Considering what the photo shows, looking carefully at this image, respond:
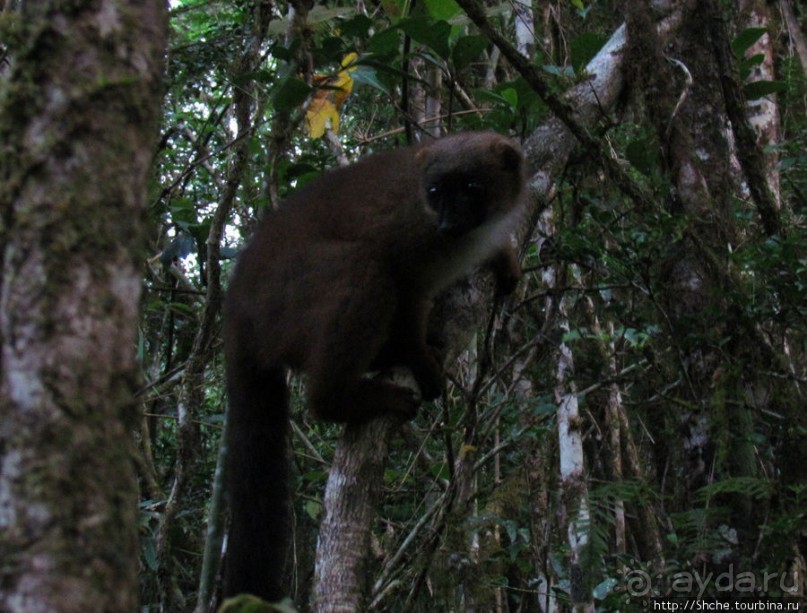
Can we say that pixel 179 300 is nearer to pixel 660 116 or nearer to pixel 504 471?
pixel 504 471

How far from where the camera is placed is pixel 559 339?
5.36m

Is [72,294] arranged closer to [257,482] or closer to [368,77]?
[257,482]

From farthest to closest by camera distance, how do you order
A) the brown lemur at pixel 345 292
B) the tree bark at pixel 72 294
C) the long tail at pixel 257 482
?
the brown lemur at pixel 345 292
the long tail at pixel 257 482
the tree bark at pixel 72 294

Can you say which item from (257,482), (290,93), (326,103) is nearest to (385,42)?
(290,93)

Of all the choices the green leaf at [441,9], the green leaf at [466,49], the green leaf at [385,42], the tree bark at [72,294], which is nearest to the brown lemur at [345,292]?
the green leaf at [466,49]

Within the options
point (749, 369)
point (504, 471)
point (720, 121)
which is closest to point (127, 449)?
point (749, 369)

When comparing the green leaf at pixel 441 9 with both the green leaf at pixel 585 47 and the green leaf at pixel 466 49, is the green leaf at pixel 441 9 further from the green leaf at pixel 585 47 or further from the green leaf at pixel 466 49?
the green leaf at pixel 585 47

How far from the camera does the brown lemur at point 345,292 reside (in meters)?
4.05

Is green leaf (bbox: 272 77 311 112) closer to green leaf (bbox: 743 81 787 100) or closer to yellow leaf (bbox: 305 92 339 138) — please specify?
yellow leaf (bbox: 305 92 339 138)

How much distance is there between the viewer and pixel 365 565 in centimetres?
328

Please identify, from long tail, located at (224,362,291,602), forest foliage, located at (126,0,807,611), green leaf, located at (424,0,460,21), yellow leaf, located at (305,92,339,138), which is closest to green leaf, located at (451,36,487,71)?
forest foliage, located at (126,0,807,611)

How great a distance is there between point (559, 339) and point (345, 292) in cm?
172

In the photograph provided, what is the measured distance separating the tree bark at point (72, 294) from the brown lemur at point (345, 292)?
2.51 meters

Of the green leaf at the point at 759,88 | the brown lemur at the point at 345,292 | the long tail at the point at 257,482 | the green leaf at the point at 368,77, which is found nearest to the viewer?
the long tail at the point at 257,482
